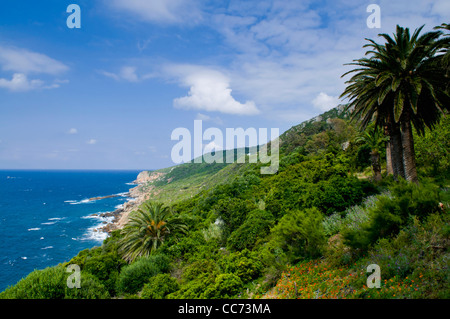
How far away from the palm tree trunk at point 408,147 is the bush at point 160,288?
15.5 meters

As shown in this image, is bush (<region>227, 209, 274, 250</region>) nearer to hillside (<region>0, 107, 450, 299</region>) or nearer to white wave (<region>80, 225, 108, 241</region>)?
hillside (<region>0, 107, 450, 299</region>)

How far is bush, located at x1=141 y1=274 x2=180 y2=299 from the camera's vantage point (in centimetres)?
1251

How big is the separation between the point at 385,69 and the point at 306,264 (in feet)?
41.6

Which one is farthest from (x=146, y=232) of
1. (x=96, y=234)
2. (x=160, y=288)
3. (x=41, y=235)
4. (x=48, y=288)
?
(x=41, y=235)

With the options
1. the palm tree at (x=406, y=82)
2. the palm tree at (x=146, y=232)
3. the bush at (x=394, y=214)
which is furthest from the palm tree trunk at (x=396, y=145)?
the palm tree at (x=146, y=232)

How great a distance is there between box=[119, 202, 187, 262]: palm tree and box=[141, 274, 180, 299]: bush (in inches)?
211

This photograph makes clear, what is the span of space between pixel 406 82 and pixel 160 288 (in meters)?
18.3

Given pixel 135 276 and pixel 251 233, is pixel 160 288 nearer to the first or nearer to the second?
pixel 135 276

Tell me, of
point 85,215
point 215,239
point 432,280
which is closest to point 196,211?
point 215,239

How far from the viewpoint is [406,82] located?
13.9m

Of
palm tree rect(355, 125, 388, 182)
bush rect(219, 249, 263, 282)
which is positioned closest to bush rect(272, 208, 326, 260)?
bush rect(219, 249, 263, 282)

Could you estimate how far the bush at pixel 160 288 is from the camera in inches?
493

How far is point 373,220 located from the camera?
8625 millimetres
